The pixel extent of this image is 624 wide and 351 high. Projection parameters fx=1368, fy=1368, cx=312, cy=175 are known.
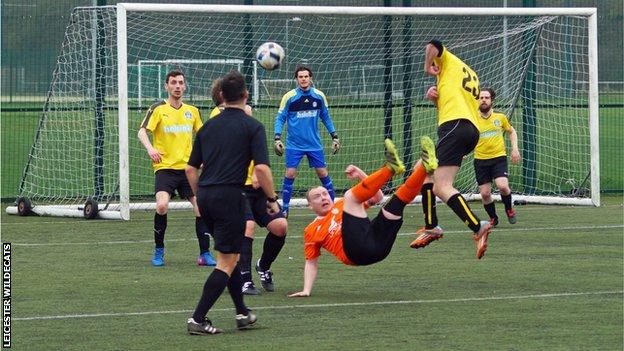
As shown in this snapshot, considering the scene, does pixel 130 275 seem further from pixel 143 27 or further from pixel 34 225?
pixel 143 27

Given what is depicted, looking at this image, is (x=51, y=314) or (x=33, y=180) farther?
(x=33, y=180)

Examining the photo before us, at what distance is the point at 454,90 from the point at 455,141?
0.49 m

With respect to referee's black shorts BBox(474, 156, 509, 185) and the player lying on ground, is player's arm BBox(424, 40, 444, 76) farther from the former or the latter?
referee's black shorts BBox(474, 156, 509, 185)

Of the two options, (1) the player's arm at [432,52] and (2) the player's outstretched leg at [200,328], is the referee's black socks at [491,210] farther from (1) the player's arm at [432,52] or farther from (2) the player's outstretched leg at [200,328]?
(2) the player's outstretched leg at [200,328]

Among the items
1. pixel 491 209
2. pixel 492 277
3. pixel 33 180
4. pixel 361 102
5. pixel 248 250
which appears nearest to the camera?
pixel 248 250

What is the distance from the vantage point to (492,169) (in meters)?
18.5

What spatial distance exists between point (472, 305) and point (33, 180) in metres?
11.3

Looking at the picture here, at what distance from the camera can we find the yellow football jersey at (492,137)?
18.5m

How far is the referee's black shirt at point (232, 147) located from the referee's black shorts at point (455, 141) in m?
3.11

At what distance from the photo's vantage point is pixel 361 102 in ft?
75.8

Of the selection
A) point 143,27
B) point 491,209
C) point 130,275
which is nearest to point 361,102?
point 143,27

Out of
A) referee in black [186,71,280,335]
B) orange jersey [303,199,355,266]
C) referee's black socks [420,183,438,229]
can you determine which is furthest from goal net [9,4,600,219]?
referee in black [186,71,280,335]

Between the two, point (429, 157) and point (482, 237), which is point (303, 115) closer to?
point (482, 237)

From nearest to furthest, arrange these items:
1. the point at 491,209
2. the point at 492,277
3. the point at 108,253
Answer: the point at 492,277, the point at 108,253, the point at 491,209
